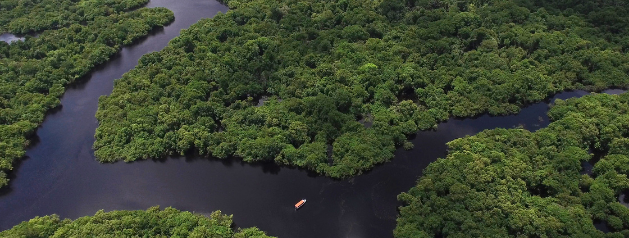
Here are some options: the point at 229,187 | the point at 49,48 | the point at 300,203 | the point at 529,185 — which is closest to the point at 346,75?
the point at 300,203

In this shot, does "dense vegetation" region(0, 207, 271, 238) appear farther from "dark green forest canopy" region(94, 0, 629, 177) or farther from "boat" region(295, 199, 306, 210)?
"dark green forest canopy" region(94, 0, 629, 177)

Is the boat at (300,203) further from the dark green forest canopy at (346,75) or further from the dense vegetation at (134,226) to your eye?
the dense vegetation at (134,226)

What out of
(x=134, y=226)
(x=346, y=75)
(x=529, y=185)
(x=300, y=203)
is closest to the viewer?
(x=134, y=226)

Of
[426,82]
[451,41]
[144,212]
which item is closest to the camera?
[144,212]

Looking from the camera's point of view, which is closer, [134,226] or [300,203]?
[134,226]

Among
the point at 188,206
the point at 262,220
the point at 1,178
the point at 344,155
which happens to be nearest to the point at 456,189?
the point at 344,155

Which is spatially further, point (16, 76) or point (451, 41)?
point (451, 41)

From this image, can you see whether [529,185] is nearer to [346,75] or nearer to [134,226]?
[346,75]

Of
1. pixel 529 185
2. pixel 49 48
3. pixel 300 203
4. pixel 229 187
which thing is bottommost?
pixel 300 203

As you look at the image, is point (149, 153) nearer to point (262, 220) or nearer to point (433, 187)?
point (262, 220)
